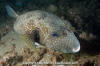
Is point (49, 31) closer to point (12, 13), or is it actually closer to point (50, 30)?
point (50, 30)

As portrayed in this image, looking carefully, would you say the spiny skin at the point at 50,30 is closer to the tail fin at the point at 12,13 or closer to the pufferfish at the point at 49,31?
the pufferfish at the point at 49,31

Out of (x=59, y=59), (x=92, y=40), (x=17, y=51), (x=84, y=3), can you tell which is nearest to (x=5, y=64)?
(x=17, y=51)

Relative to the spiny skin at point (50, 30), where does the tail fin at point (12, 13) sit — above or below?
above

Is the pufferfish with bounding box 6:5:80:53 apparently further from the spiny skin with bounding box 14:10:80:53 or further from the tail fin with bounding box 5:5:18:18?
the tail fin with bounding box 5:5:18:18

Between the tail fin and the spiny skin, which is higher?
the tail fin

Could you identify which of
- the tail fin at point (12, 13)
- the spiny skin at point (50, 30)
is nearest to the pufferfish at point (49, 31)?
the spiny skin at point (50, 30)

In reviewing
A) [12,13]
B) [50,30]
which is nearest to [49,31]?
[50,30]

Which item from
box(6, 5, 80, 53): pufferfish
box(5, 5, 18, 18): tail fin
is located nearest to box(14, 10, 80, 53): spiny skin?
box(6, 5, 80, 53): pufferfish
